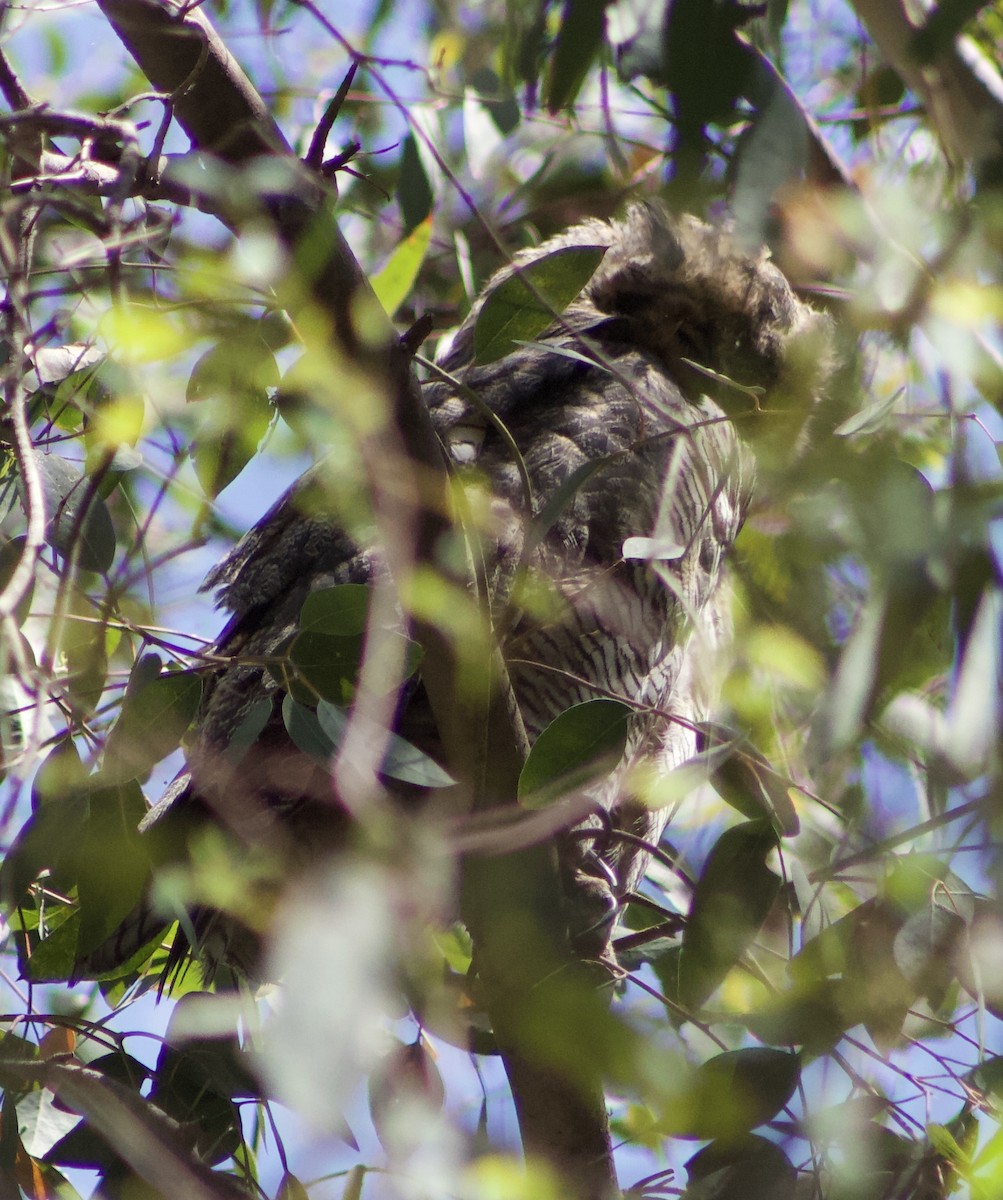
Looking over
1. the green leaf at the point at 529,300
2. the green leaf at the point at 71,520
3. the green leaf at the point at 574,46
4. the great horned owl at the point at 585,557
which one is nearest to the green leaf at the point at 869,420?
the great horned owl at the point at 585,557

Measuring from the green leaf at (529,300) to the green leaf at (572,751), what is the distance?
0.42m

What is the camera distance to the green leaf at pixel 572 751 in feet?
4.28

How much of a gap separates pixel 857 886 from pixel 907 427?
2.38 feet

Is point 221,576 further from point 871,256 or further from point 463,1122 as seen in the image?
point 871,256

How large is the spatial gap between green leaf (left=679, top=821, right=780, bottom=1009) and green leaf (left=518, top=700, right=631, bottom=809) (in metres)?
0.22

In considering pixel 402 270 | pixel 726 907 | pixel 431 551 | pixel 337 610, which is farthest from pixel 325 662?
pixel 402 270

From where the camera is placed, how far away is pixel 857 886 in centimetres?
172

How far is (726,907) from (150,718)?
0.67 metres

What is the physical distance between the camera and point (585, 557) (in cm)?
197

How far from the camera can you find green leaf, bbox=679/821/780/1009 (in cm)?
140

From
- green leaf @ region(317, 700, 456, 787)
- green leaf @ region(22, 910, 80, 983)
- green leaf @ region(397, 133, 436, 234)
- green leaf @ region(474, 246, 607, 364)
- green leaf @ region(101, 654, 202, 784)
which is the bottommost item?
green leaf @ region(22, 910, 80, 983)

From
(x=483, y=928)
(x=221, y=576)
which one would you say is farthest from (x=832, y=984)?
(x=221, y=576)

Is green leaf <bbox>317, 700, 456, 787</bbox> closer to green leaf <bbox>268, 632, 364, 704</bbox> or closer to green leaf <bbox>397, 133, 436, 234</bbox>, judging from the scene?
green leaf <bbox>268, 632, 364, 704</bbox>

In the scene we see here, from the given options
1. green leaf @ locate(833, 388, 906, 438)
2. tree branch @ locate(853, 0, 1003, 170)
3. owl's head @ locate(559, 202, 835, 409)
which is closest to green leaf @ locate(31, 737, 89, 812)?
green leaf @ locate(833, 388, 906, 438)
